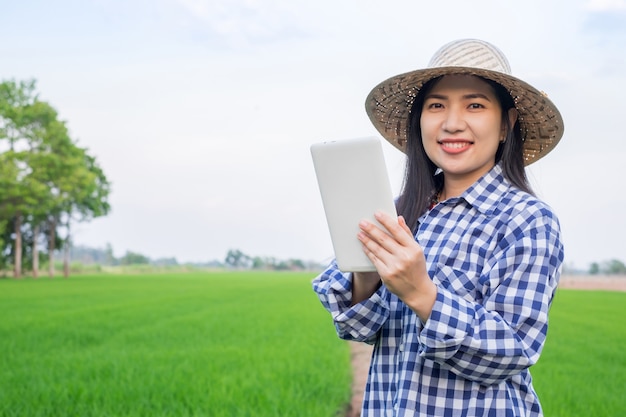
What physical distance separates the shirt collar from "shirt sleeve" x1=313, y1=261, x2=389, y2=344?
299mm

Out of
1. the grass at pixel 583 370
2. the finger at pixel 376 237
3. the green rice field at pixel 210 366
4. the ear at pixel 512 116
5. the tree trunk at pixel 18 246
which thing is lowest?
the grass at pixel 583 370

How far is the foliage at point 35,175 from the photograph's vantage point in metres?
32.4

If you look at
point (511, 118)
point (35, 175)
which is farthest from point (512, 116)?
point (35, 175)

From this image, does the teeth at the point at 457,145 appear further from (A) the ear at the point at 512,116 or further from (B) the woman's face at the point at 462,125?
(A) the ear at the point at 512,116

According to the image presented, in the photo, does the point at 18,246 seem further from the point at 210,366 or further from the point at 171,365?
the point at 210,366

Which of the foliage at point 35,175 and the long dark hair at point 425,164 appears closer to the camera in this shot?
the long dark hair at point 425,164

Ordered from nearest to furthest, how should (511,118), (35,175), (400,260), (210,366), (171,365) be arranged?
1. (400,260)
2. (511,118)
3. (210,366)
4. (171,365)
5. (35,175)

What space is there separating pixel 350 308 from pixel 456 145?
1.53 feet

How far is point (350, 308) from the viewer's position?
1562 mm

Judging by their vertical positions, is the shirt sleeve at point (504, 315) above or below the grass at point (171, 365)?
above

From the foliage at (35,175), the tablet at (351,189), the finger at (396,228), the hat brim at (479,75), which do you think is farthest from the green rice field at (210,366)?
the foliage at (35,175)

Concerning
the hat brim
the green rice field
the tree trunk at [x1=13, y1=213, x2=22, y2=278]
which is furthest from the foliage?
the hat brim

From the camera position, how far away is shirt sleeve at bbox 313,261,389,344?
1.55m

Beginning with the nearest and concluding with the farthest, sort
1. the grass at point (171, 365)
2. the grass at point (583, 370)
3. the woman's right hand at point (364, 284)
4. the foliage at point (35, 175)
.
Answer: the woman's right hand at point (364, 284), the grass at point (171, 365), the grass at point (583, 370), the foliage at point (35, 175)
